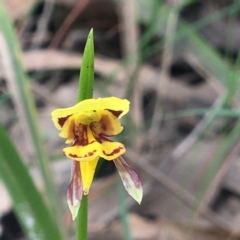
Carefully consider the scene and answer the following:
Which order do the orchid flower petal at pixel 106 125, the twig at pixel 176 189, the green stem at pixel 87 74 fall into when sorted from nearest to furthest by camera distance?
the green stem at pixel 87 74 → the orchid flower petal at pixel 106 125 → the twig at pixel 176 189

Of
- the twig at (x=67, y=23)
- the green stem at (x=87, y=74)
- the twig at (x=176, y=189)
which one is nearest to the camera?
the green stem at (x=87, y=74)

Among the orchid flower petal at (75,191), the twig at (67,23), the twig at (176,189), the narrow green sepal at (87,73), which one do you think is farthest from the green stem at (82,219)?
the twig at (67,23)

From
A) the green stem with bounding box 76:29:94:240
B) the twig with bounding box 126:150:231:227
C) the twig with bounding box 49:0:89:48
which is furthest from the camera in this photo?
the twig with bounding box 49:0:89:48

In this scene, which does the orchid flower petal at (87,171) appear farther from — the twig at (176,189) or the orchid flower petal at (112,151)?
the twig at (176,189)

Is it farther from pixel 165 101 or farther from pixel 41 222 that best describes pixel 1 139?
pixel 165 101

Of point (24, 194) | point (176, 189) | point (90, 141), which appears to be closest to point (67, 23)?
point (176, 189)

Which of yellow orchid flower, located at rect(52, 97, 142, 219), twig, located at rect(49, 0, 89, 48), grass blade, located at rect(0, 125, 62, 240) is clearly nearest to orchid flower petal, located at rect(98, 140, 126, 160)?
yellow orchid flower, located at rect(52, 97, 142, 219)

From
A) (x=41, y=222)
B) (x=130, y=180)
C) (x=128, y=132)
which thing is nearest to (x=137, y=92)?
(x=128, y=132)

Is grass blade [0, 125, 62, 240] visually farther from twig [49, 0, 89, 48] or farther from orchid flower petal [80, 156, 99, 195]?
twig [49, 0, 89, 48]

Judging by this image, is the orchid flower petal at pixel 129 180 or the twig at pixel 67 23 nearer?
the orchid flower petal at pixel 129 180
